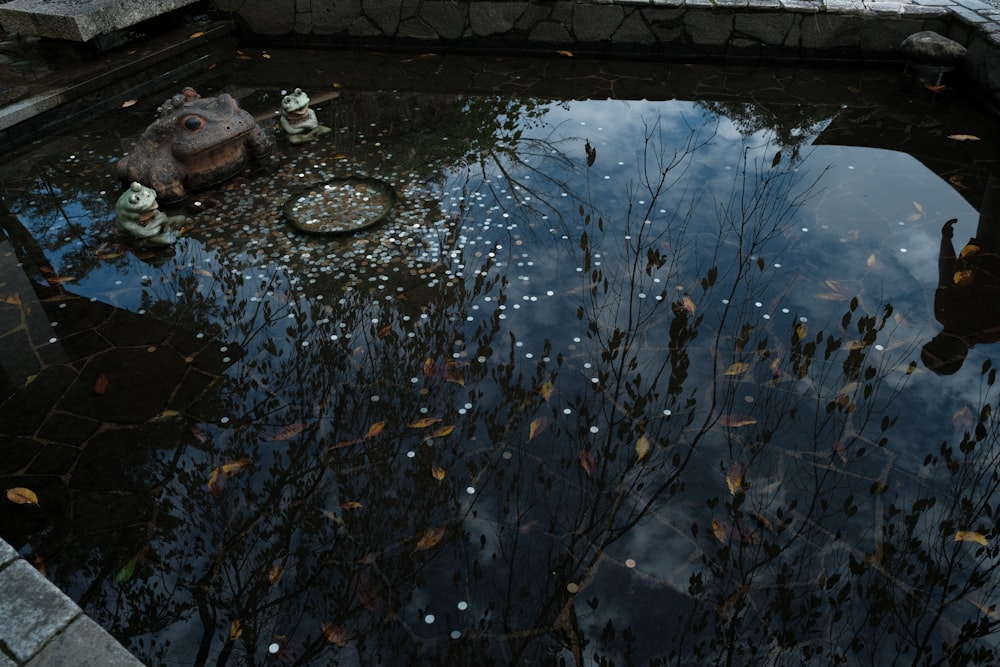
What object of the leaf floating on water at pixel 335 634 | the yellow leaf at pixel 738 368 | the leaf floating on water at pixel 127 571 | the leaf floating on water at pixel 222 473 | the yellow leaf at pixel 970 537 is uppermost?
the yellow leaf at pixel 738 368

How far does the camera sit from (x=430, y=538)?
404 centimetres

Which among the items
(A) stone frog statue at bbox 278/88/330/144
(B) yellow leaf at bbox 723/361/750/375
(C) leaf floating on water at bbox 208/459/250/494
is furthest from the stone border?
(C) leaf floating on water at bbox 208/459/250/494

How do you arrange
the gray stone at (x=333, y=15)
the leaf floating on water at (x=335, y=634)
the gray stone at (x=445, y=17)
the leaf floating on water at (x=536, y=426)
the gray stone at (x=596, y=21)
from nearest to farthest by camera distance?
the leaf floating on water at (x=335, y=634), the leaf floating on water at (x=536, y=426), the gray stone at (x=596, y=21), the gray stone at (x=445, y=17), the gray stone at (x=333, y=15)

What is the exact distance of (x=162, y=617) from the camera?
12.2ft

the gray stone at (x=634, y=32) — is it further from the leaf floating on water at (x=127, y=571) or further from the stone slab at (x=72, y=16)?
the leaf floating on water at (x=127, y=571)

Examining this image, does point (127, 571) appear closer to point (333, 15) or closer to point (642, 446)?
point (642, 446)

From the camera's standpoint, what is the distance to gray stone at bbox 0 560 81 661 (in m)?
3.01

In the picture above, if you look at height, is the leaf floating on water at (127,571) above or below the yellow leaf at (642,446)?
below

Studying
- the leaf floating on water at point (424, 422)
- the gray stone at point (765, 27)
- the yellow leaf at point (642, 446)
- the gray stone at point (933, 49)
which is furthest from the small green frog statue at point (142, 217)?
the gray stone at point (933, 49)

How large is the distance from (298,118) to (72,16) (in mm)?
3140

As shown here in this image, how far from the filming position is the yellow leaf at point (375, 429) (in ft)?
15.3

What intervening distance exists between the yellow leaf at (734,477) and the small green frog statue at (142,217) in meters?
4.94

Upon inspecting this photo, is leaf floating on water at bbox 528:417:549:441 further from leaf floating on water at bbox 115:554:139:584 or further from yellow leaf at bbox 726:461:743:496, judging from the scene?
leaf floating on water at bbox 115:554:139:584

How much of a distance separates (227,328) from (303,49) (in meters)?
6.56
